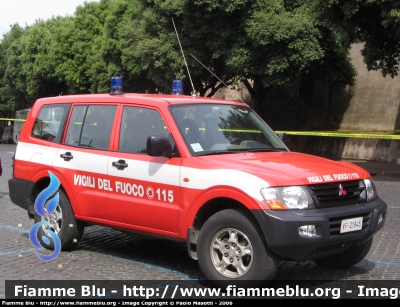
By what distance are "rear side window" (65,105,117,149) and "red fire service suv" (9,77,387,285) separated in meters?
0.01

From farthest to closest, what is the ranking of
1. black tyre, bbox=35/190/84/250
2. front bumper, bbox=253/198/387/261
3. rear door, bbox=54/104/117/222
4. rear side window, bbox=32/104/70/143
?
rear side window, bbox=32/104/70/143
black tyre, bbox=35/190/84/250
rear door, bbox=54/104/117/222
front bumper, bbox=253/198/387/261

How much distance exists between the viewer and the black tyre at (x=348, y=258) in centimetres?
659

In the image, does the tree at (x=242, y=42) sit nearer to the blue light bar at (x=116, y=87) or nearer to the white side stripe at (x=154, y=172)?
the blue light bar at (x=116, y=87)

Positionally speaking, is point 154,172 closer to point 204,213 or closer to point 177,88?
point 204,213

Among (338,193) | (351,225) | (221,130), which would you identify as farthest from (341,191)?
(221,130)

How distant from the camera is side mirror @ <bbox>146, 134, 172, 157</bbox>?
628 cm

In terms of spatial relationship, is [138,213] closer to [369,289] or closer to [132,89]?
[369,289]

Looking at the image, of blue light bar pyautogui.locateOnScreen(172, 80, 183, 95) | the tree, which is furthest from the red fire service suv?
the tree

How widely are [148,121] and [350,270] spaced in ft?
8.66

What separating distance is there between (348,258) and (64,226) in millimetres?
3210

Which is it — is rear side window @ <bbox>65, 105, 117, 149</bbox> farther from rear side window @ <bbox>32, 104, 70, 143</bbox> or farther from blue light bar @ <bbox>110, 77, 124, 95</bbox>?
blue light bar @ <bbox>110, 77, 124, 95</bbox>

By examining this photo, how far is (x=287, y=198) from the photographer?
557 centimetres

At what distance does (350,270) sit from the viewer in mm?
6809
